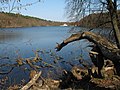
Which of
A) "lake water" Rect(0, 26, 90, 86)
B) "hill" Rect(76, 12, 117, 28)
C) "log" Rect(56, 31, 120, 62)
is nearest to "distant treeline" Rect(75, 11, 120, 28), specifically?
"hill" Rect(76, 12, 117, 28)

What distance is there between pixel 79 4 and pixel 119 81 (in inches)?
181

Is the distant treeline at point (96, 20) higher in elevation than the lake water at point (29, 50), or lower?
higher

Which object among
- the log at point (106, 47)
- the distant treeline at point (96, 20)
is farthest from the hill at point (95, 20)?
the log at point (106, 47)

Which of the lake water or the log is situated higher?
the log

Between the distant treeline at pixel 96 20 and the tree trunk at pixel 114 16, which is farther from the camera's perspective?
the distant treeline at pixel 96 20

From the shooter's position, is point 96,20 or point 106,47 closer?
point 106,47

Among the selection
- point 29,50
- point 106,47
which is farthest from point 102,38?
point 29,50

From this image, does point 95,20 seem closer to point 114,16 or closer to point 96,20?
point 96,20

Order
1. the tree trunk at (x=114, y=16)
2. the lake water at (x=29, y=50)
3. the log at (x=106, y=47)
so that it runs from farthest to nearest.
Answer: the lake water at (x=29, y=50) < the tree trunk at (x=114, y=16) < the log at (x=106, y=47)

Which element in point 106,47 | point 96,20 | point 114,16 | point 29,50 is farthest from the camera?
point 29,50

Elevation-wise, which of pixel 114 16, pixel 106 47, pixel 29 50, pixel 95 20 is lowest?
pixel 29 50

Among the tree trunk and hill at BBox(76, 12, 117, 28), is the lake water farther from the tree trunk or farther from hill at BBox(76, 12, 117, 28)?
the tree trunk

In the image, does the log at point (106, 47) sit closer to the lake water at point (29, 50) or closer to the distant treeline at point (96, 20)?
the lake water at point (29, 50)

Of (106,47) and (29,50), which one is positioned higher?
(106,47)
